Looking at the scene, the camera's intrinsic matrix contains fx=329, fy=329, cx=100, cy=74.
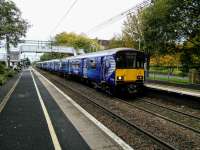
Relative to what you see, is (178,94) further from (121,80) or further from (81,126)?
(81,126)

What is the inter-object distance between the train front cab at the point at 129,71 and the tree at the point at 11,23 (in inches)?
627

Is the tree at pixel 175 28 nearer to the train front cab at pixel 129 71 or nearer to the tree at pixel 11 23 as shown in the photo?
the train front cab at pixel 129 71

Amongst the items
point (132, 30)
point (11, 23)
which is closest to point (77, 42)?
point (132, 30)

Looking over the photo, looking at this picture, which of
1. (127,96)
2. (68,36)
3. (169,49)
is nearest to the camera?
(127,96)

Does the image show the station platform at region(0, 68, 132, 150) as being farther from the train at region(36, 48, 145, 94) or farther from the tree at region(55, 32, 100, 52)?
the tree at region(55, 32, 100, 52)

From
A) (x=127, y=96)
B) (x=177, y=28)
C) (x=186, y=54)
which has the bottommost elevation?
(x=127, y=96)

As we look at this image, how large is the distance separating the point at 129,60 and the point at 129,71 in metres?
0.65

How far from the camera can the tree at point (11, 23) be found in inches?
1284

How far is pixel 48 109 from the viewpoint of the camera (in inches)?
589

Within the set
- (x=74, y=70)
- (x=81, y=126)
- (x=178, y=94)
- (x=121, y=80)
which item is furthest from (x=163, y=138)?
(x=74, y=70)

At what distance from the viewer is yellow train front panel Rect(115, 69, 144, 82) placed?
18938mm

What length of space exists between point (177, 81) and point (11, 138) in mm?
20859

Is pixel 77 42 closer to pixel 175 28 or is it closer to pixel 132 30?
pixel 132 30

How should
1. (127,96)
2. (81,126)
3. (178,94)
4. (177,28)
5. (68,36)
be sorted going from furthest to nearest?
1. (68,36)
2. (177,28)
3. (127,96)
4. (178,94)
5. (81,126)
